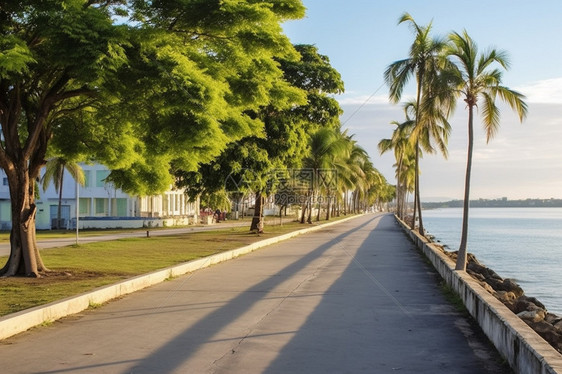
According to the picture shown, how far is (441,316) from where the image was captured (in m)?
10.9

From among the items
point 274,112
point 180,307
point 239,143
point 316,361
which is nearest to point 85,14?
point 180,307

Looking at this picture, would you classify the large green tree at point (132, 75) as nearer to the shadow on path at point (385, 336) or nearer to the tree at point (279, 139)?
the shadow on path at point (385, 336)

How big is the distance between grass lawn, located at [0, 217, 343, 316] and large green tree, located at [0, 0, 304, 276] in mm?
1065

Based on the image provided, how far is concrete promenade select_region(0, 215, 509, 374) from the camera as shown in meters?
7.39

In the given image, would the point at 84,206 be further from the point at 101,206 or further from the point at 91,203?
the point at 101,206

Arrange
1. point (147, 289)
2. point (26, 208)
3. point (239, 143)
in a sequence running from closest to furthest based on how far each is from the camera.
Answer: point (147, 289), point (26, 208), point (239, 143)

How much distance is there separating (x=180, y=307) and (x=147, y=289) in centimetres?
271

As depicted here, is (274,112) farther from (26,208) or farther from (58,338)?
(58,338)

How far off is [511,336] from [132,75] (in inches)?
345

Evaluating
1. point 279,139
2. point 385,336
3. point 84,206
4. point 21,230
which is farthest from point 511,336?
point 84,206

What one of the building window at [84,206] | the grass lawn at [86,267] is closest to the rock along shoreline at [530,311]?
the grass lawn at [86,267]

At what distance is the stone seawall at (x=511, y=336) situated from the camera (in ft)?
19.8

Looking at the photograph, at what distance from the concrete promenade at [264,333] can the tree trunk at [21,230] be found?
3.08 meters

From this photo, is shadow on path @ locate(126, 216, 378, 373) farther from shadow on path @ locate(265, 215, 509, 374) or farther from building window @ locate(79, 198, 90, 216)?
building window @ locate(79, 198, 90, 216)
